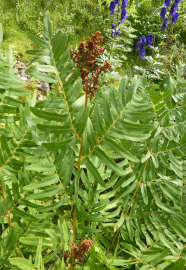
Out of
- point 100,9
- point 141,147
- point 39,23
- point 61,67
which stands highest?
point 100,9

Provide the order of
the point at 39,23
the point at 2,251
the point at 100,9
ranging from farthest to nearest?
1. the point at 100,9
2. the point at 39,23
3. the point at 2,251

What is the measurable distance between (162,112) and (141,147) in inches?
5.4

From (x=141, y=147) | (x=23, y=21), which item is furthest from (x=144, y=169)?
(x=23, y=21)

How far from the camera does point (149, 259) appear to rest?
2.56 ft

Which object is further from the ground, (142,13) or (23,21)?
(142,13)

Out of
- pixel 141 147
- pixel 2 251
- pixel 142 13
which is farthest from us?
pixel 142 13

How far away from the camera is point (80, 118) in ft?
1.83

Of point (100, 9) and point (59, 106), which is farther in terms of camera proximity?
point (100, 9)

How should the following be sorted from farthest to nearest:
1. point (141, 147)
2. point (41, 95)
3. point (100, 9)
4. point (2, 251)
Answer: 1. point (100, 9)
2. point (41, 95)
3. point (141, 147)
4. point (2, 251)

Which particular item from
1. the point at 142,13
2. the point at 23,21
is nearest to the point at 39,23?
the point at 23,21

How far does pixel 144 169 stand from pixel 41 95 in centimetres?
240

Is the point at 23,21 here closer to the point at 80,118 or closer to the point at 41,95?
the point at 41,95

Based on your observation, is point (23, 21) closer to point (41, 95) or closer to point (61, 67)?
point (41, 95)

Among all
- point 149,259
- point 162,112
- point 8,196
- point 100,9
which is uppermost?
point 100,9
